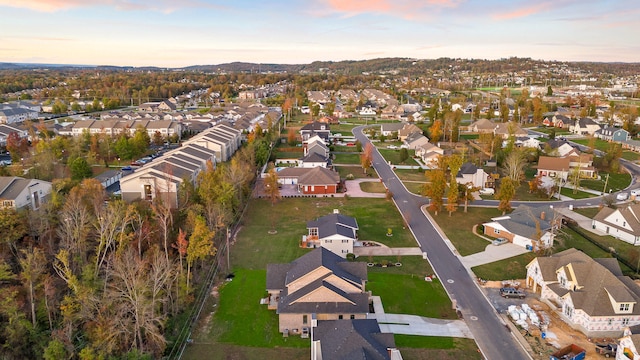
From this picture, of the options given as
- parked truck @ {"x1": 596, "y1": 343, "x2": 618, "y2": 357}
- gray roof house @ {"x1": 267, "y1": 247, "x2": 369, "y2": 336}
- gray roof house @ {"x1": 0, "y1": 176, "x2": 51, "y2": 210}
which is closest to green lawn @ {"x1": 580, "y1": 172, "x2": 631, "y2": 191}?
parked truck @ {"x1": 596, "y1": 343, "x2": 618, "y2": 357}

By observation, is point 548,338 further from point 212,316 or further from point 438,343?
point 212,316

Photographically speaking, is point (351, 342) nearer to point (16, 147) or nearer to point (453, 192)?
point (453, 192)

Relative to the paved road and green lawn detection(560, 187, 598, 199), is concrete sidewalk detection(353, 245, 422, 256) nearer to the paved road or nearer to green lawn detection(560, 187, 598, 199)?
the paved road

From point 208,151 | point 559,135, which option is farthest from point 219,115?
point 559,135

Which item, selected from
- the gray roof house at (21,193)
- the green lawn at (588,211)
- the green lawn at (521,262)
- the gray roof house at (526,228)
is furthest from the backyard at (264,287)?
the green lawn at (588,211)

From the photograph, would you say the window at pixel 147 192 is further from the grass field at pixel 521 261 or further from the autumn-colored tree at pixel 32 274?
the grass field at pixel 521 261

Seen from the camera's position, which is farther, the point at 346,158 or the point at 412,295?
the point at 346,158

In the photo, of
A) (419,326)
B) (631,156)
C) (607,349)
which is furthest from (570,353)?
(631,156)
